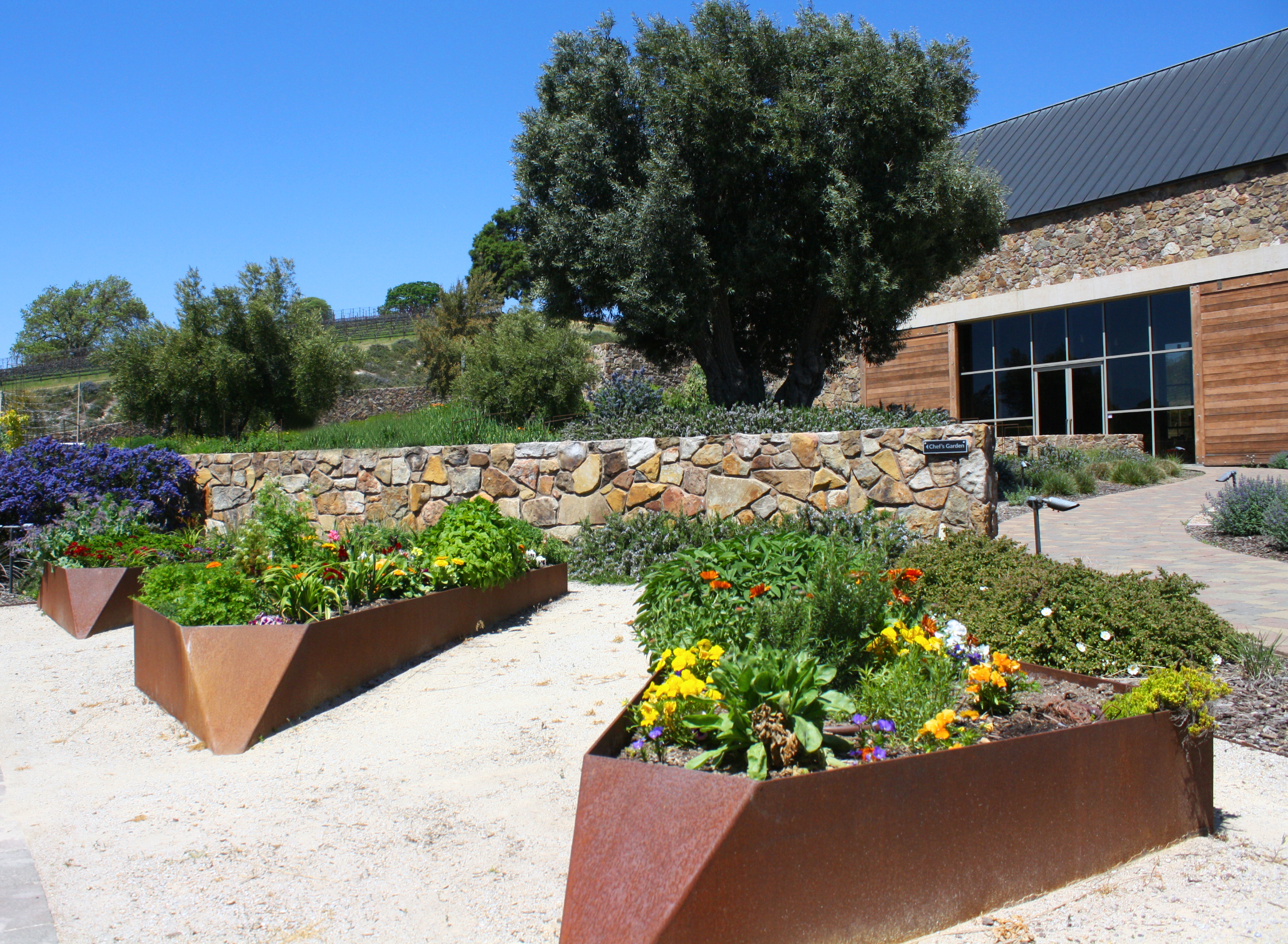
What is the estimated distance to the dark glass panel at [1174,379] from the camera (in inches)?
664

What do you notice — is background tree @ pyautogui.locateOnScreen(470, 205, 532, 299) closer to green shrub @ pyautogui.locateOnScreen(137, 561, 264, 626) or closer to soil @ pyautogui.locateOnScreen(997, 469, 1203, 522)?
soil @ pyautogui.locateOnScreen(997, 469, 1203, 522)

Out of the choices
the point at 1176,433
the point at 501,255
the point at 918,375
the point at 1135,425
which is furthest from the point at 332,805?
the point at 501,255

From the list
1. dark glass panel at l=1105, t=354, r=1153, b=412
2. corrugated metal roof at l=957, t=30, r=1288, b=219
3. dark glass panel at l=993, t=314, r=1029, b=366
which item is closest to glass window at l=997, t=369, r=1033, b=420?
dark glass panel at l=993, t=314, r=1029, b=366

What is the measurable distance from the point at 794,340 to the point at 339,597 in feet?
28.4

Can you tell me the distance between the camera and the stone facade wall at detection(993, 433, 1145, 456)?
16719 millimetres

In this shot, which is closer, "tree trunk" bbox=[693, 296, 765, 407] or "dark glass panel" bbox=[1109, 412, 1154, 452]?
"tree trunk" bbox=[693, 296, 765, 407]

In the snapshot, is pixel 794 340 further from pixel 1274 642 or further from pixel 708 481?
pixel 1274 642

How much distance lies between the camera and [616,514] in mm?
8836

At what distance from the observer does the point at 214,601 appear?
4.84 m

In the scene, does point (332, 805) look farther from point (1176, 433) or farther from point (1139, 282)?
point (1139, 282)

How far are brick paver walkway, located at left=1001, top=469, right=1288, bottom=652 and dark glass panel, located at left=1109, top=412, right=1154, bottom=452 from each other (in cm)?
460

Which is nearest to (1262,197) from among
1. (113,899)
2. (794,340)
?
(794,340)

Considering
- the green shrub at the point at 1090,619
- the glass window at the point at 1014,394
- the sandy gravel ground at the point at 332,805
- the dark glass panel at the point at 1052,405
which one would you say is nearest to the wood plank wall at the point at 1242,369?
the dark glass panel at the point at 1052,405

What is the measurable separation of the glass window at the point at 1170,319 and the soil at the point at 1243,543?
9318 mm
